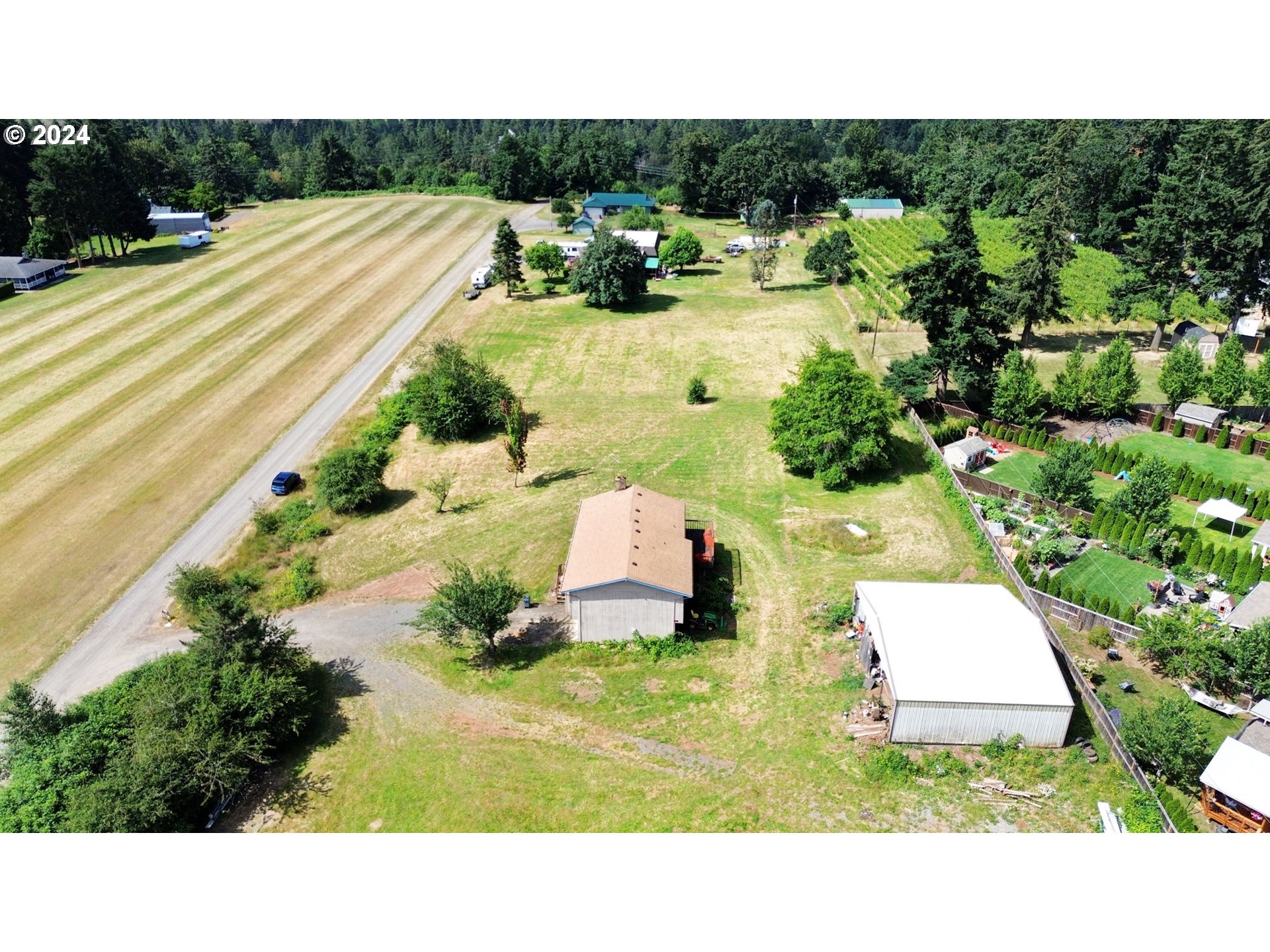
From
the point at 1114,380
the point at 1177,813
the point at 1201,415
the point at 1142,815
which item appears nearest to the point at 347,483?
the point at 1142,815

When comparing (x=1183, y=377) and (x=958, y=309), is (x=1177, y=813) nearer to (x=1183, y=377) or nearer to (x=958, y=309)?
(x=958, y=309)

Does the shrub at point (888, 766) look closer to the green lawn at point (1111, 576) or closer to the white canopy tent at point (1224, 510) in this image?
the green lawn at point (1111, 576)

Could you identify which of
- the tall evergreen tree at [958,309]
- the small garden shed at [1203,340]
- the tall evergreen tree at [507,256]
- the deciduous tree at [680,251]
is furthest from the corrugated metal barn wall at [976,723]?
Answer: the deciduous tree at [680,251]

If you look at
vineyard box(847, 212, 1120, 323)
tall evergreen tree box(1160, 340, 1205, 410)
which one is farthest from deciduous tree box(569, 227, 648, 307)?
tall evergreen tree box(1160, 340, 1205, 410)

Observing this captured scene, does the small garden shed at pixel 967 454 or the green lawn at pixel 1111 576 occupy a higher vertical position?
the small garden shed at pixel 967 454

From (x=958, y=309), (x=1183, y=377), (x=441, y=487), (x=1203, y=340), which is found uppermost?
(x=958, y=309)

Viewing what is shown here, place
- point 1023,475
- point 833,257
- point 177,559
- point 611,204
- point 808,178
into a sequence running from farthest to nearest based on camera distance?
point 808,178, point 611,204, point 833,257, point 1023,475, point 177,559

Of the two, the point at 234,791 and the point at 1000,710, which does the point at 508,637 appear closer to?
the point at 234,791
